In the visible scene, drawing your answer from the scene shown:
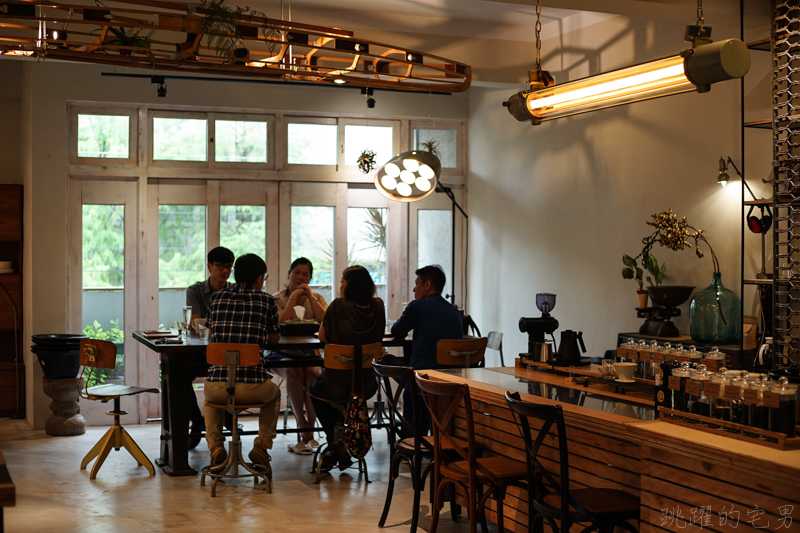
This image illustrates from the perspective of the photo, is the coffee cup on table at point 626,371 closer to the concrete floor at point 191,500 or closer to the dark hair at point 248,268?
the concrete floor at point 191,500

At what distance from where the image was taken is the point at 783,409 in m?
2.55

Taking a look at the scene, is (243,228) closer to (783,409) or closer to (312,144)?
(312,144)

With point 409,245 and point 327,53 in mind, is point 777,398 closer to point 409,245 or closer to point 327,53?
point 327,53

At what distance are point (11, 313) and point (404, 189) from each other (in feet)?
13.6

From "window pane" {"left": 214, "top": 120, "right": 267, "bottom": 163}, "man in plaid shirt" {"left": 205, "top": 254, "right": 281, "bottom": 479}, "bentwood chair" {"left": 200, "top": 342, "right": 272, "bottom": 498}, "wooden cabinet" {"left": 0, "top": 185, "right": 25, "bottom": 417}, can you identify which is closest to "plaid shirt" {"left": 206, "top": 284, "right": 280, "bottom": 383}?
"man in plaid shirt" {"left": 205, "top": 254, "right": 281, "bottom": 479}

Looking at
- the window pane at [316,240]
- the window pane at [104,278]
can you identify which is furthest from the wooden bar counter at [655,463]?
the window pane at [104,278]

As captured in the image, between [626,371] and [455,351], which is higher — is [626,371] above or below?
above

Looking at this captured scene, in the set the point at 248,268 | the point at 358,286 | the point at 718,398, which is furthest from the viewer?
the point at 358,286

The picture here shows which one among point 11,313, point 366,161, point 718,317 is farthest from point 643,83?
point 11,313

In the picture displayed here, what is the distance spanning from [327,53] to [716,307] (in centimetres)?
365

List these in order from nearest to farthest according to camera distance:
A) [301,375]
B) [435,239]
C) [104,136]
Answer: [301,375], [104,136], [435,239]

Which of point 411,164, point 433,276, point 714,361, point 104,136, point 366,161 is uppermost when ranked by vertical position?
point 104,136

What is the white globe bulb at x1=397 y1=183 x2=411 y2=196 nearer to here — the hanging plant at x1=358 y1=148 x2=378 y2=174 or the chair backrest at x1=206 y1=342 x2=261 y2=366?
the hanging plant at x1=358 y1=148 x2=378 y2=174

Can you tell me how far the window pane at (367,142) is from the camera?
8.12m
